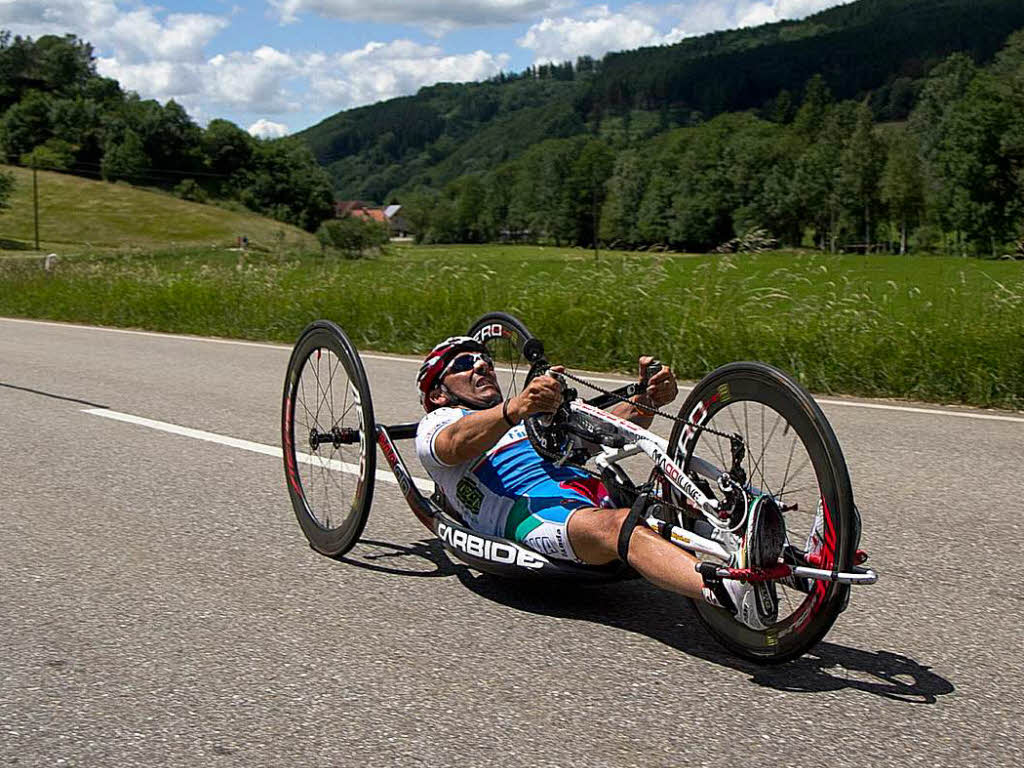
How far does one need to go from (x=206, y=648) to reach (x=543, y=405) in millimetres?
1367

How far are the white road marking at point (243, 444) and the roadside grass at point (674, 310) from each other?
4.77 meters

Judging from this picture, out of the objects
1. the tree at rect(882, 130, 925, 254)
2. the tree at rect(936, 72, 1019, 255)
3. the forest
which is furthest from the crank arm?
the tree at rect(882, 130, 925, 254)

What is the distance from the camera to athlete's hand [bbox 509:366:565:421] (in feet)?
12.3

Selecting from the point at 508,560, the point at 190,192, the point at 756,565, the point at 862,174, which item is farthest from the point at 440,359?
the point at 190,192

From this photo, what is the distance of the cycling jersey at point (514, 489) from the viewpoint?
4062mm

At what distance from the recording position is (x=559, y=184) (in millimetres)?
171375

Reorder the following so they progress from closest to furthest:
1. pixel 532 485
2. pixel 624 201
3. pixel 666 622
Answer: pixel 666 622
pixel 532 485
pixel 624 201

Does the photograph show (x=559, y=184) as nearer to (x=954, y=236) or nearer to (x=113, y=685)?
(x=954, y=236)

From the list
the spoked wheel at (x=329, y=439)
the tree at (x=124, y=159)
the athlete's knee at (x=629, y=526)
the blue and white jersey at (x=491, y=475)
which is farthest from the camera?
the tree at (x=124, y=159)

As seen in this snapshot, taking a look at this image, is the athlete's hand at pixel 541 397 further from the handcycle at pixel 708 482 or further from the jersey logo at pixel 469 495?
the jersey logo at pixel 469 495

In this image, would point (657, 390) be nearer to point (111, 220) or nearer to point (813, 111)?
point (111, 220)

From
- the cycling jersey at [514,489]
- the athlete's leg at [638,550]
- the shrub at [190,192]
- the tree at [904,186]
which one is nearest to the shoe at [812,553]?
the athlete's leg at [638,550]

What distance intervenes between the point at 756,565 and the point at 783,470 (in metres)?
0.53

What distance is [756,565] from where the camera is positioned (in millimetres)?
3322
